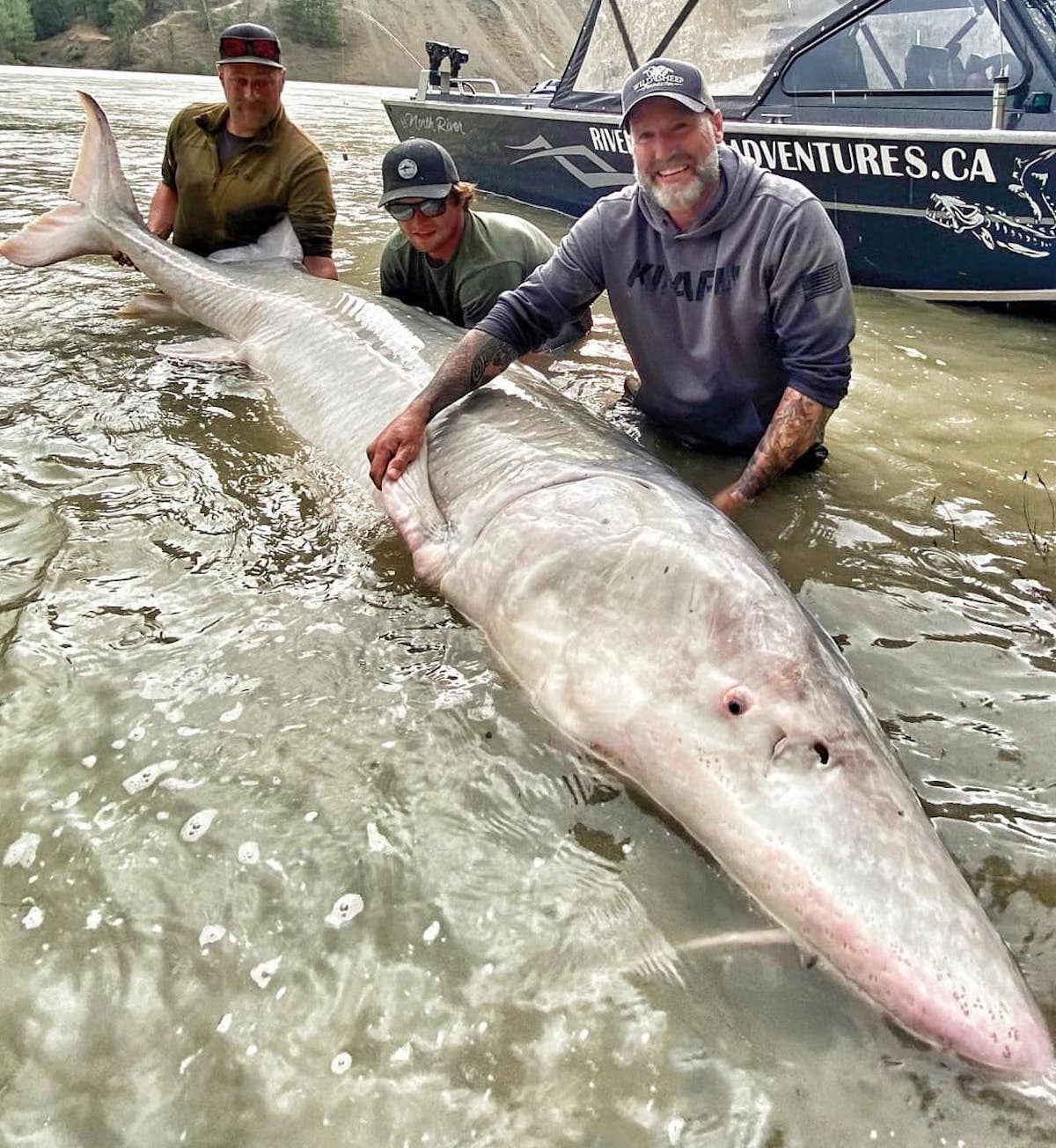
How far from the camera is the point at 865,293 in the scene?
5.98m

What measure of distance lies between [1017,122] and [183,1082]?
5902 millimetres

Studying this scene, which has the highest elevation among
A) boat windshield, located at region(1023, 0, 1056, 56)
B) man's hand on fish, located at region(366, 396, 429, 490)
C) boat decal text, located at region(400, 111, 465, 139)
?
boat windshield, located at region(1023, 0, 1056, 56)

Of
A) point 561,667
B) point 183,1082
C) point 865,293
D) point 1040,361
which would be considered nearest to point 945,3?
point 865,293

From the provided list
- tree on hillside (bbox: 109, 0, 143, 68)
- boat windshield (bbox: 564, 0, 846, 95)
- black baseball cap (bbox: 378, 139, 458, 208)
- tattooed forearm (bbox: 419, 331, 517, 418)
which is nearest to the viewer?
tattooed forearm (bbox: 419, 331, 517, 418)

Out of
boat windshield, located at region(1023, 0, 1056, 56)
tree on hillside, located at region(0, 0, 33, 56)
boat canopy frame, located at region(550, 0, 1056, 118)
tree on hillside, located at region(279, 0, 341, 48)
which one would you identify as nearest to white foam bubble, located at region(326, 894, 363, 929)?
boat canopy frame, located at region(550, 0, 1056, 118)

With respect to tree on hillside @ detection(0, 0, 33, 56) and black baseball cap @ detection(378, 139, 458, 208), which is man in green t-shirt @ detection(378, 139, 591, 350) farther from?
tree on hillside @ detection(0, 0, 33, 56)

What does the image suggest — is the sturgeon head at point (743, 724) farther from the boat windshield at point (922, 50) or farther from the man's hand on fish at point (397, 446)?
the boat windshield at point (922, 50)

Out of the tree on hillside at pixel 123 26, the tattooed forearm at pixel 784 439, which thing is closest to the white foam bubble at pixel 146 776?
the tattooed forearm at pixel 784 439

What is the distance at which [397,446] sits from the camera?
279cm

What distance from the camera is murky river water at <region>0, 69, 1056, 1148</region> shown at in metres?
1.30

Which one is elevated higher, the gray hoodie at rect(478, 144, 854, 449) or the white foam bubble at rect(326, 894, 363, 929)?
the gray hoodie at rect(478, 144, 854, 449)

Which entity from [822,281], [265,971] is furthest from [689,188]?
[265,971]

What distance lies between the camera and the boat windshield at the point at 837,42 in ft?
17.2

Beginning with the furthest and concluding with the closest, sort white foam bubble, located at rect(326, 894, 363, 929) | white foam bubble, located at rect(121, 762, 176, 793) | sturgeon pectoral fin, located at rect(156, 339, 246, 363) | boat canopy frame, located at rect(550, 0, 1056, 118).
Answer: boat canopy frame, located at rect(550, 0, 1056, 118), sturgeon pectoral fin, located at rect(156, 339, 246, 363), white foam bubble, located at rect(121, 762, 176, 793), white foam bubble, located at rect(326, 894, 363, 929)
